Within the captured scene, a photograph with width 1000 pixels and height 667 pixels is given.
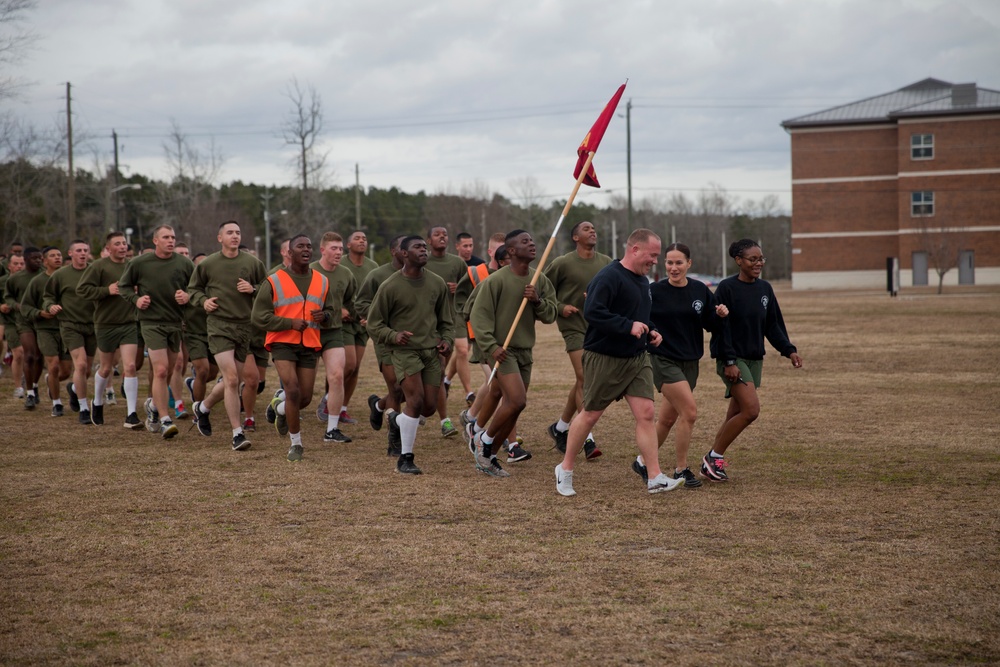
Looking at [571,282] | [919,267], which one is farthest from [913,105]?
[571,282]

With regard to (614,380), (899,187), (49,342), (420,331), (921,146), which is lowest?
(614,380)

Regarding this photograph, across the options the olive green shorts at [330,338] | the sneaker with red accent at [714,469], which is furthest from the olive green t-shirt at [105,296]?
the sneaker with red accent at [714,469]

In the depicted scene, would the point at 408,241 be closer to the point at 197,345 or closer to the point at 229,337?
the point at 229,337

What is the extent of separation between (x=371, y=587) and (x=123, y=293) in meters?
7.46

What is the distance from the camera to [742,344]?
885 cm

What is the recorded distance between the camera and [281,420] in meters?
11.8

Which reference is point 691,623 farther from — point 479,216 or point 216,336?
point 479,216

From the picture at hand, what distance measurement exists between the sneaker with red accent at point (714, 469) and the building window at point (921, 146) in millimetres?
65379

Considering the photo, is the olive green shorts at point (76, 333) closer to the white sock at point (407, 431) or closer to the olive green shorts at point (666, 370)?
the white sock at point (407, 431)

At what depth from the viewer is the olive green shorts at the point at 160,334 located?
12.1 m

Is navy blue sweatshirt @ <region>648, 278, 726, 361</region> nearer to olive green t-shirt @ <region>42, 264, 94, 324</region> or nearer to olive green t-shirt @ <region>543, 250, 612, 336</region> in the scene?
olive green t-shirt @ <region>543, 250, 612, 336</region>

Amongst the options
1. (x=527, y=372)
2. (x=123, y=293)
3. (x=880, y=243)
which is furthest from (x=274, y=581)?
(x=880, y=243)

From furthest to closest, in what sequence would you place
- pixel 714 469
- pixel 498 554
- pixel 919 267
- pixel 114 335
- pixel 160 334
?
pixel 919 267
pixel 114 335
pixel 160 334
pixel 714 469
pixel 498 554

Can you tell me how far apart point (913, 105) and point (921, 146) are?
3.21 meters
